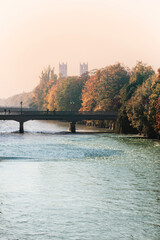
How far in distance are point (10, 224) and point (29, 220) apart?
132cm

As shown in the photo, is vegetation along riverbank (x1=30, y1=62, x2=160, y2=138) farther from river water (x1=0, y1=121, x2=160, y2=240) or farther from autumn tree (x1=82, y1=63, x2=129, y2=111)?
river water (x1=0, y1=121, x2=160, y2=240)

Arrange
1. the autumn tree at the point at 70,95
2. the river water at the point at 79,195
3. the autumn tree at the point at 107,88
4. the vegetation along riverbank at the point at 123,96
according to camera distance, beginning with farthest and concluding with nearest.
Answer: the autumn tree at the point at 70,95, the autumn tree at the point at 107,88, the vegetation along riverbank at the point at 123,96, the river water at the point at 79,195

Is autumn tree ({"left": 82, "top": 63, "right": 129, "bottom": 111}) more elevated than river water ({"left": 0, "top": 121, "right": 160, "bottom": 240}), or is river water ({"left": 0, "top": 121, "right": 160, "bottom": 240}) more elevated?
autumn tree ({"left": 82, "top": 63, "right": 129, "bottom": 111})

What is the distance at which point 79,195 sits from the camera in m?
37.5

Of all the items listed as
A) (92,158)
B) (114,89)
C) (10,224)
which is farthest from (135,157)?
(114,89)

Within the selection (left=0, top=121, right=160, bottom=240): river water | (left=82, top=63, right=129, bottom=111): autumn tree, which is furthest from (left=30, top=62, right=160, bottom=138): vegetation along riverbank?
(left=0, top=121, right=160, bottom=240): river water

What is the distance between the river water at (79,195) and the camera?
28.7m

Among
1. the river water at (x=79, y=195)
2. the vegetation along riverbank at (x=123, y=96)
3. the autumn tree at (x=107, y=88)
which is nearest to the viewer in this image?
the river water at (x=79, y=195)

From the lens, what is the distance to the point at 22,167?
169ft

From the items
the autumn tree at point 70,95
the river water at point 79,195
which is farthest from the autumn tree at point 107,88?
the river water at point 79,195

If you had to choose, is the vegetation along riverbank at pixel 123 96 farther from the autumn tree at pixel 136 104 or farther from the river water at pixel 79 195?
the river water at pixel 79 195

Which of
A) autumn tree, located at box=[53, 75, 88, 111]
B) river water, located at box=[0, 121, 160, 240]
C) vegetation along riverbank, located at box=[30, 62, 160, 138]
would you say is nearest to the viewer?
river water, located at box=[0, 121, 160, 240]

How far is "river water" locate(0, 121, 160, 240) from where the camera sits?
28.7m

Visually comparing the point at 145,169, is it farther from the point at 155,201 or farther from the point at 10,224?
the point at 10,224
